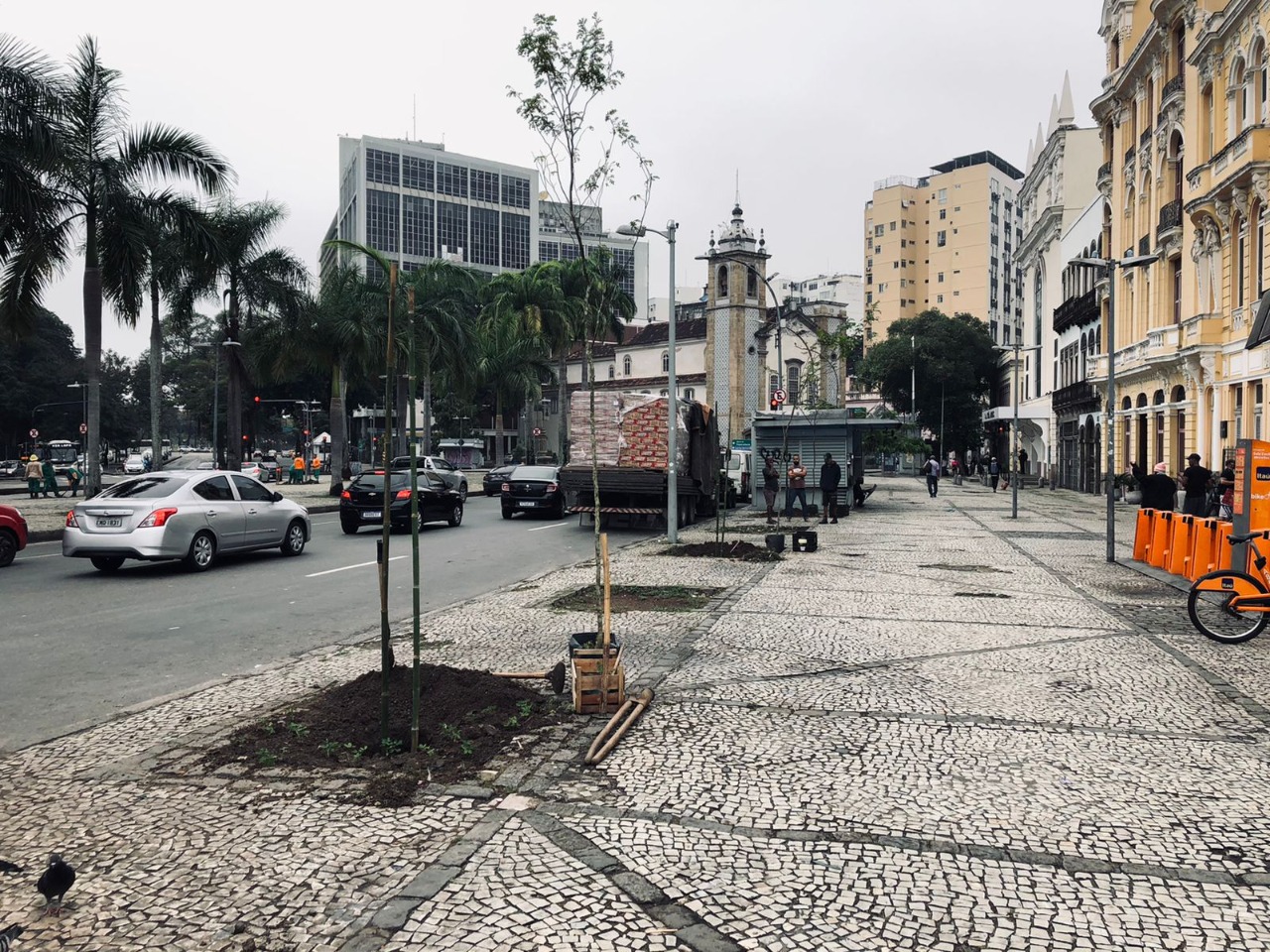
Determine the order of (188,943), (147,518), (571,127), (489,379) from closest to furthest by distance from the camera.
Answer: (188,943) < (571,127) < (147,518) < (489,379)

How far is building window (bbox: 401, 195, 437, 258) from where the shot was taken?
331 feet

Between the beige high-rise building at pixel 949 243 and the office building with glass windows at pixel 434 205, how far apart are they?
39.7m

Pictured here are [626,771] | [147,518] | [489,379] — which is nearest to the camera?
[626,771]

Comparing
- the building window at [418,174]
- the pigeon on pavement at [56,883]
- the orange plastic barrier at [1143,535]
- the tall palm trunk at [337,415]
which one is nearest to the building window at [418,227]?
the building window at [418,174]

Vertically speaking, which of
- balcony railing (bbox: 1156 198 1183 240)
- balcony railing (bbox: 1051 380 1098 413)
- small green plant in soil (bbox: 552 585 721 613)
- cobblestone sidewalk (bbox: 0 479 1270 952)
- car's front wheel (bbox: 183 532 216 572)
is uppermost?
balcony railing (bbox: 1156 198 1183 240)

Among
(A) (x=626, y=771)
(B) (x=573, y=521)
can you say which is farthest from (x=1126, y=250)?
(A) (x=626, y=771)

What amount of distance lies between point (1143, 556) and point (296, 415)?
79.9 m

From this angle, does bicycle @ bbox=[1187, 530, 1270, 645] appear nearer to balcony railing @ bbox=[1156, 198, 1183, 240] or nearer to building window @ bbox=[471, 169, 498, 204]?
balcony railing @ bbox=[1156, 198, 1183, 240]

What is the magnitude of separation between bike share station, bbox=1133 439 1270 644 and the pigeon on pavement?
9429mm

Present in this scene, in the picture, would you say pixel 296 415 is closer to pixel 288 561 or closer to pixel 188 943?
pixel 288 561

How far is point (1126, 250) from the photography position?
3766cm

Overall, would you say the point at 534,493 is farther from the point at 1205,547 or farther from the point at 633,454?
the point at 1205,547

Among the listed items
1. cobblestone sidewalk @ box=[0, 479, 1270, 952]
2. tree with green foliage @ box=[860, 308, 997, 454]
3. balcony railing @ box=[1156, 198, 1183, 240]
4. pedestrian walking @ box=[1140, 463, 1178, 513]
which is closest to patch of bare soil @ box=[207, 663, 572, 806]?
cobblestone sidewalk @ box=[0, 479, 1270, 952]

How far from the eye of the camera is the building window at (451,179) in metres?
103
